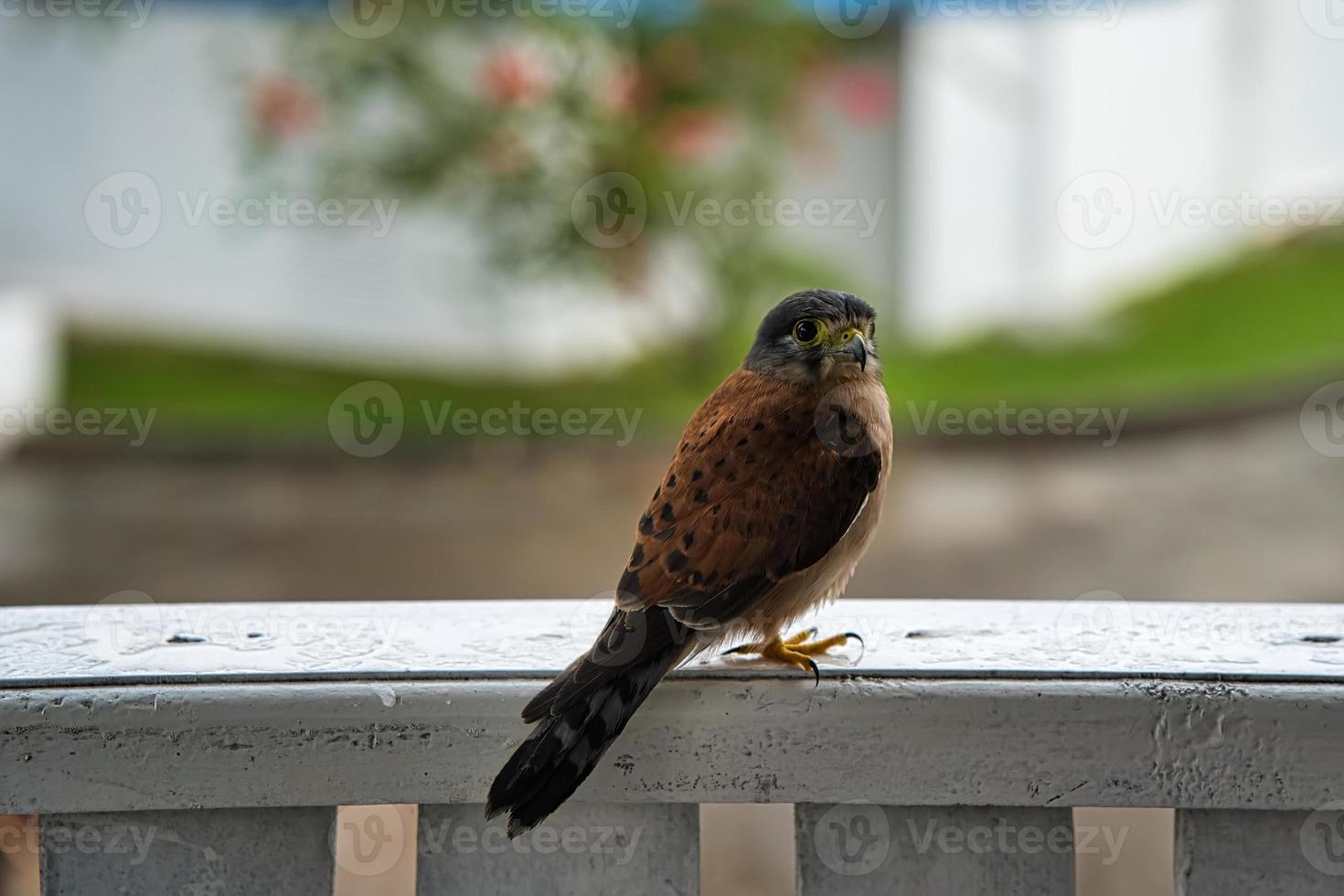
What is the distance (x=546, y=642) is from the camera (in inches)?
48.9

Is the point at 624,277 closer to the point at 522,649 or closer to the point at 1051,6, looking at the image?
the point at 1051,6

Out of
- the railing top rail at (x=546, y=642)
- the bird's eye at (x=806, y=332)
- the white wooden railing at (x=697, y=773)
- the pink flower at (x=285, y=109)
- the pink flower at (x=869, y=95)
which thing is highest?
the pink flower at (x=869, y=95)

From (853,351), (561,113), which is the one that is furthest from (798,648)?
(561,113)

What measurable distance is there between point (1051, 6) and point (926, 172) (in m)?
1.20

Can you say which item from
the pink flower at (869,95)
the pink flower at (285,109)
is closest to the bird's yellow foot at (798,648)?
the pink flower at (285,109)

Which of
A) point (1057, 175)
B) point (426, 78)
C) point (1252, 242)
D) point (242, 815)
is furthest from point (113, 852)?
point (1252, 242)

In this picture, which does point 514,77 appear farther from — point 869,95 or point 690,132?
point 869,95

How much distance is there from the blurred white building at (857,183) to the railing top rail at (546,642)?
599 cm

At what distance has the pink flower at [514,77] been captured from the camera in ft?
20.1

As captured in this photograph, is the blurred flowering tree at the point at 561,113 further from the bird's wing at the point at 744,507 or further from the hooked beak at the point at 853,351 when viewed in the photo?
the bird's wing at the point at 744,507

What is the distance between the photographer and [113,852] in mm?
1000

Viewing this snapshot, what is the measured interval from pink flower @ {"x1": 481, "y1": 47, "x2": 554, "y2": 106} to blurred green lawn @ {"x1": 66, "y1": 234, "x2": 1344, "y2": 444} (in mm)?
1615

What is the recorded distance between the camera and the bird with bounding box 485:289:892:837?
1.01m

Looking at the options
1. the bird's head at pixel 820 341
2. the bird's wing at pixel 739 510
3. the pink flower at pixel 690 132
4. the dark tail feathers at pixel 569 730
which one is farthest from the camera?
the pink flower at pixel 690 132
